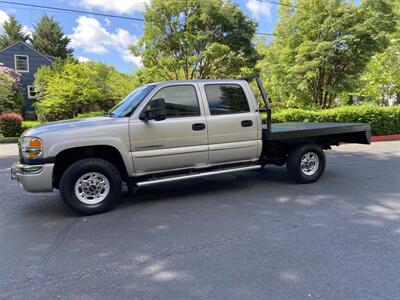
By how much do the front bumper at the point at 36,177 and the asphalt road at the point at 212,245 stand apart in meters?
0.50

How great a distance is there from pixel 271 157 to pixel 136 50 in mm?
12999

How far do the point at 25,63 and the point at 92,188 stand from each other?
32.8 meters

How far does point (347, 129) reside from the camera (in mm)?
6992

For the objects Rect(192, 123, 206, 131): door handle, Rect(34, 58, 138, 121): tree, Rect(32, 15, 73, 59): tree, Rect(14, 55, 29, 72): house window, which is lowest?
Rect(192, 123, 206, 131): door handle

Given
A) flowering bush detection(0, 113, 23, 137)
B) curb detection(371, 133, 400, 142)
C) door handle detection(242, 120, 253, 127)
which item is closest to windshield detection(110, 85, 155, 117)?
door handle detection(242, 120, 253, 127)

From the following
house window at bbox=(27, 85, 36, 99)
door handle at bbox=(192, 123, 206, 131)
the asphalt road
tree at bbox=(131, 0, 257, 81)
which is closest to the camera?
the asphalt road

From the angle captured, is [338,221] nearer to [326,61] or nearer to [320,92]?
[326,61]

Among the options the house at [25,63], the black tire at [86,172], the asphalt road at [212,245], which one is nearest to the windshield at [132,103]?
the black tire at [86,172]

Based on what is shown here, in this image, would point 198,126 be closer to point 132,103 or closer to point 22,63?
point 132,103

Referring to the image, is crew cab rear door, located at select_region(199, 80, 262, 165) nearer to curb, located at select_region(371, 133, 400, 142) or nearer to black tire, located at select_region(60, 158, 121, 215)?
black tire, located at select_region(60, 158, 121, 215)

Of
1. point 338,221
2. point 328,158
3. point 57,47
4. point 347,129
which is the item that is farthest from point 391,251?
point 57,47

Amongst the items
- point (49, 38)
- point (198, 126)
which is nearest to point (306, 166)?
point (198, 126)

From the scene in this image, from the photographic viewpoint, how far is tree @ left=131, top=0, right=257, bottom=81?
53.8 feet

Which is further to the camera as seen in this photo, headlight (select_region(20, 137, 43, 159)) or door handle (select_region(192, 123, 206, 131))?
door handle (select_region(192, 123, 206, 131))
